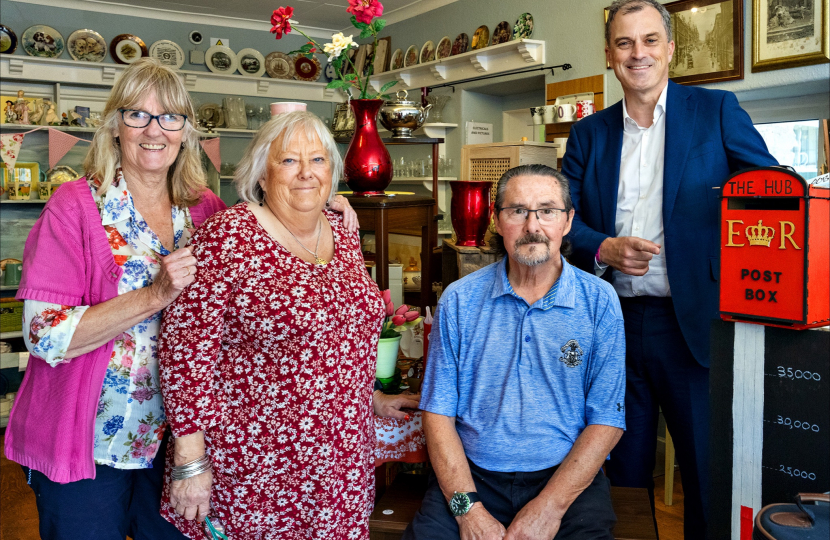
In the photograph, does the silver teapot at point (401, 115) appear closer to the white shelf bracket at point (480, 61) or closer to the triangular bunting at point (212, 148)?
the triangular bunting at point (212, 148)

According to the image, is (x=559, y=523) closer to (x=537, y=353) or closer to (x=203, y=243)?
(x=537, y=353)

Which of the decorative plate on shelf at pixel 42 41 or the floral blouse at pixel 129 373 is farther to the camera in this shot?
the decorative plate on shelf at pixel 42 41

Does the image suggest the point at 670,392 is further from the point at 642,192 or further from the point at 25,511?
the point at 25,511

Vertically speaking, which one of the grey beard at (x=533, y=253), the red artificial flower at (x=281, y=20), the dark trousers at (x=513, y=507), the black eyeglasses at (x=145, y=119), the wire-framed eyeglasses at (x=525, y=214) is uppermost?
the red artificial flower at (x=281, y=20)

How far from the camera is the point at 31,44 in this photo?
17.9 ft

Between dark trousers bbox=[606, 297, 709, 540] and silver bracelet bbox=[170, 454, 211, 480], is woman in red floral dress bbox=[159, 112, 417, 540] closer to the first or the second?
silver bracelet bbox=[170, 454, 211, 480]

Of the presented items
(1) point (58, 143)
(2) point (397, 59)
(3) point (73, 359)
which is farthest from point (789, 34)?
(2) point (397, 59)

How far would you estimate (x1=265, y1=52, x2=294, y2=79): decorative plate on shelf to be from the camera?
6.64 metres

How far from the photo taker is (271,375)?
141 centimetres

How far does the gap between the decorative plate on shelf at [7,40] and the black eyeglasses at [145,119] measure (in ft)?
15.5

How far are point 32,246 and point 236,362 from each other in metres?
0.49

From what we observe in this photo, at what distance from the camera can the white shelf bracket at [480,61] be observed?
5047 millimetres

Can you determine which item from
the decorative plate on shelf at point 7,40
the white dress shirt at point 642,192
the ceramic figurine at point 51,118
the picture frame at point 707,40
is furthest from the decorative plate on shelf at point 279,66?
the white dress shirt at point 642,192

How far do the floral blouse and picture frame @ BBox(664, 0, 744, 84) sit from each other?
3.03 m
